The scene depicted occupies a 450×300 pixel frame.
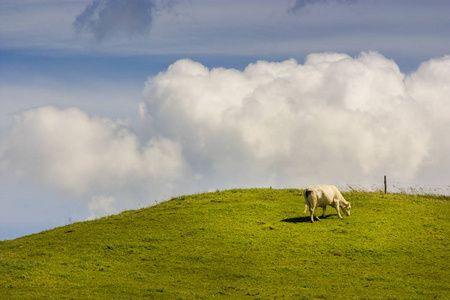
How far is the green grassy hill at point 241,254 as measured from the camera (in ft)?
77.8

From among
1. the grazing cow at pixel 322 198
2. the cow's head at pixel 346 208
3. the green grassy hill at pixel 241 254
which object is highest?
the grazing cow at pixel 322 198

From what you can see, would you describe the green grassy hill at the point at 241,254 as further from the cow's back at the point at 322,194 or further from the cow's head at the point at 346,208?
the cow's back at the point at 322,194

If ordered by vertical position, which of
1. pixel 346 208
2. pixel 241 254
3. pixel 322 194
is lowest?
pixel 241 254

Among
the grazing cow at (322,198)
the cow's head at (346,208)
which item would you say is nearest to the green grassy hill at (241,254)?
the cow's head at (346,208)

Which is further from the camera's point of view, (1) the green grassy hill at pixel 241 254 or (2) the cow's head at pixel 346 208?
(2) the cow's head at pixel 346 208

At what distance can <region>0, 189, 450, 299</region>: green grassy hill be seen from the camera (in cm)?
2370

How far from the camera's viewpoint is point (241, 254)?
29.0 metres

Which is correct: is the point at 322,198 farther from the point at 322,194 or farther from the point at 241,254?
the point at 241,254

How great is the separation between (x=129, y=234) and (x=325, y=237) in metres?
13.1

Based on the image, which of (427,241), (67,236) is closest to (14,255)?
(67,236)

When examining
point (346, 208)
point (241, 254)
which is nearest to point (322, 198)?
point (346, 208)

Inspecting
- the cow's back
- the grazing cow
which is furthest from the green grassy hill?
the cow's back

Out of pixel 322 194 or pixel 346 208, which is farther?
pixel 346 208

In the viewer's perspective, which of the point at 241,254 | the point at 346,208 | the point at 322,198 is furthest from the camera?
the point at 346,208
